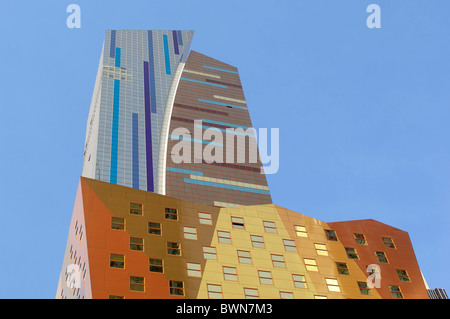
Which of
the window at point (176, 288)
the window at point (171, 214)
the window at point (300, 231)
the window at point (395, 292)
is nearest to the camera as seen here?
the window at point (176, 288)

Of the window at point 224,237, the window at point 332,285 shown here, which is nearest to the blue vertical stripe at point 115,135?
the window at point 224,237

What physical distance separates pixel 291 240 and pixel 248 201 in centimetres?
6716

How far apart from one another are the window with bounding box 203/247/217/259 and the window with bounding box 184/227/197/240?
7.76 ft

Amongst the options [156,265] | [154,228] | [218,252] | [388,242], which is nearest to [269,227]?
[218,252]

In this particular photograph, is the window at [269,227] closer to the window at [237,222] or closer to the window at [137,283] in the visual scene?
the window at [237,222]

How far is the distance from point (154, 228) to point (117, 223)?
5.04 m

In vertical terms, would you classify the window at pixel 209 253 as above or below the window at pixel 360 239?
below

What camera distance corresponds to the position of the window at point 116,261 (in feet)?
233

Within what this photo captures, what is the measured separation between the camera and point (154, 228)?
257ft

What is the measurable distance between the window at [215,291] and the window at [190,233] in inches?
317

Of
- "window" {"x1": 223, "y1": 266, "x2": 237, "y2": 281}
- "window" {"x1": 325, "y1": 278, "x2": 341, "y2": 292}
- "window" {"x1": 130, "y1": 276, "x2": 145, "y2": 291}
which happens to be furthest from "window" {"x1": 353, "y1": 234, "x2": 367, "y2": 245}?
"window" {"x1": 130, "y1": 276, "x2": 145, "y2": 291}

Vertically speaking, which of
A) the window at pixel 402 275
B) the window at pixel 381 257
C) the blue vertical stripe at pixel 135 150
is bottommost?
the window at pixel 402 275

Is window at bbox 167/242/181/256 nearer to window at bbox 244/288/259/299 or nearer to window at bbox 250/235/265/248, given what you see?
window at bbox 244/288/259/299

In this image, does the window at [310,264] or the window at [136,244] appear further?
the window at [310,264]
